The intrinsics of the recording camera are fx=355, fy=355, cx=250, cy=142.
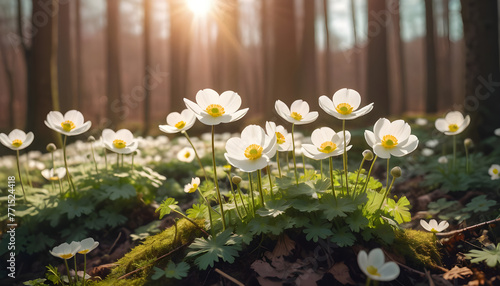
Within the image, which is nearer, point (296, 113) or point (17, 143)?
point (296, 113)

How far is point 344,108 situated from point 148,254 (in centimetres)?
125

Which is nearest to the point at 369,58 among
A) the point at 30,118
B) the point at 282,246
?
the point at 30,118

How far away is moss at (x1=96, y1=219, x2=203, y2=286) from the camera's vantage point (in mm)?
1729

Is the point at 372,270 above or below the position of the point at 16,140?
below

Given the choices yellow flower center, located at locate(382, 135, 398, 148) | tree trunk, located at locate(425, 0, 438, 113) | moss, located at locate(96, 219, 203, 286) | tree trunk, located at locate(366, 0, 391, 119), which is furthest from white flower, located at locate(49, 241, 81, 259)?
tree trunk, located at locate(425, 0, 438, 113)

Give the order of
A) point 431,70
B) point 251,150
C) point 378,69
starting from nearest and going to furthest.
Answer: point 251,150 → point 378,69 → point 431,70

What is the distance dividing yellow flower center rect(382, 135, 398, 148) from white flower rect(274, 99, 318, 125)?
1.19 feet

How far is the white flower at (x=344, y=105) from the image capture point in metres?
1.66

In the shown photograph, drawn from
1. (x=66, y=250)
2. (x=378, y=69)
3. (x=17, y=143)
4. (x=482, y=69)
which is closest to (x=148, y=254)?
(x=66, y=250)

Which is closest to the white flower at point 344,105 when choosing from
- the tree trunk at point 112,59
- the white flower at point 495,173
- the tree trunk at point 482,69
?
the white flower at point 495,173

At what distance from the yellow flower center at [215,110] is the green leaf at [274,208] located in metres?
0.48

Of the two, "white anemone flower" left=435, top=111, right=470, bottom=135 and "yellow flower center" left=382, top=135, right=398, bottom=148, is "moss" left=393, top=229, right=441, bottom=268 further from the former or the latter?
"white anemone flower" left=435, top=111, right=470, bottom=135

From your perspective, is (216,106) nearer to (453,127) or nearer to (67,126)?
(67,126)

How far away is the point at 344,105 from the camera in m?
1.72
